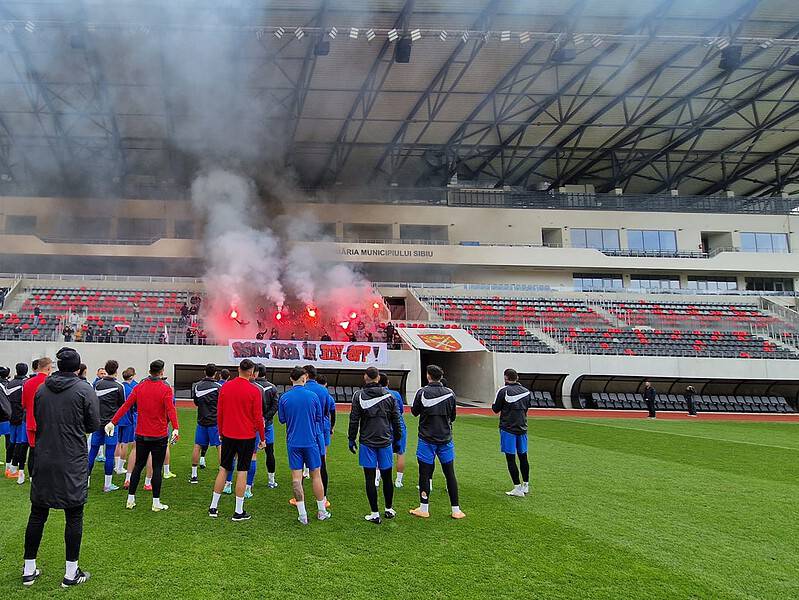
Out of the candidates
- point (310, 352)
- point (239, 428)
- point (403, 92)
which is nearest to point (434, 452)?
point (239, 428)

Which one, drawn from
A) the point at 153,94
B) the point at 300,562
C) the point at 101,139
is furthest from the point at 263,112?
the point at 300,562

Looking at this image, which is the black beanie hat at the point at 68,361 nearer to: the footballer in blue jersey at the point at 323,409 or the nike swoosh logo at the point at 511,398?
the footballer in blue jersey at the point at 323,409

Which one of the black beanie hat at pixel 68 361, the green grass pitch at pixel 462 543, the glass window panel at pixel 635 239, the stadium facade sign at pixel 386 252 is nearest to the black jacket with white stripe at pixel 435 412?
the green grass pitch at pixel 462 543

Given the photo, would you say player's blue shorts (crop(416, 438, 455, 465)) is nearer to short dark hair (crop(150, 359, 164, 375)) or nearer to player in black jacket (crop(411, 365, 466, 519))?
player in black jacket (crop(411, 365, 466, 519))

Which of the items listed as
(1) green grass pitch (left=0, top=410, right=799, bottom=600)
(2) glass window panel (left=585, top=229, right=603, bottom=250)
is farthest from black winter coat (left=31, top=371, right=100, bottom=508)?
(2) glass window panel (left=585, top=229, right=603, bottom=250)

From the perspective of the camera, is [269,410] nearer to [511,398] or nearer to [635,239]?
[511,398]

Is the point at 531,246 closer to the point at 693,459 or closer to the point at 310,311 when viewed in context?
the point at 310,311

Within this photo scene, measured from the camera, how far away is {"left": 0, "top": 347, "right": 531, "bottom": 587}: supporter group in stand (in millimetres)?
3818

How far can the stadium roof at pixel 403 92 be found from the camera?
18.0m

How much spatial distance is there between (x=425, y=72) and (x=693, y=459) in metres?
17.7

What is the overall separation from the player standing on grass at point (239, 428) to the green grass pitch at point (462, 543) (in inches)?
11.7

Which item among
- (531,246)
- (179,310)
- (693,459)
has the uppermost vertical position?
(531,246)

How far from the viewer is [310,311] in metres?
27.7

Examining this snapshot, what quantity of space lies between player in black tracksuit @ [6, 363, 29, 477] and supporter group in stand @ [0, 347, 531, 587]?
0.07ft
